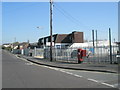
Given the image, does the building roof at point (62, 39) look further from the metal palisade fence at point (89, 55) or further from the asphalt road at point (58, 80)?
the asphalt road at point (58, 80)

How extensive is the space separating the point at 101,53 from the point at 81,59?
7.91 feet

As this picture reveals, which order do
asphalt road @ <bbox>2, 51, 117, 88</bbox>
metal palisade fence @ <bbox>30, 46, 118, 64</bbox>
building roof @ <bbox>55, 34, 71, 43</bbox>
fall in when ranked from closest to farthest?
asphalt road @ <bbox>2, 51, 117, 88</bbox> < metal palisade fence @ <bbox>30, 46, 118, 64</bbox> < building roof @ <bbox>55, 34, 71, 43</bbox>

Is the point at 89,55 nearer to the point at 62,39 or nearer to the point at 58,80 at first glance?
the point at 58,80

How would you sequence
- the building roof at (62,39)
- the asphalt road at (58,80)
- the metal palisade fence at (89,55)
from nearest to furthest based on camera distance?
the asphalt road at (58,80)
the metal palisade fence at (89,55)
the building roof at (62,39)

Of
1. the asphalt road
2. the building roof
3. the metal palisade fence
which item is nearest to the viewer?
the asphalt road

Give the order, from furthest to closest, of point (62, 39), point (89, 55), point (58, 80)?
point (62, 39) < point (89, 55) < point (58, 80)

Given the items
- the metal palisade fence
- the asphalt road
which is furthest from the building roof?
the asphalt road

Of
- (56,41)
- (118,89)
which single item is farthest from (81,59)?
(56,41)

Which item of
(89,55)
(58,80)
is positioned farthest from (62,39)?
(58,80)

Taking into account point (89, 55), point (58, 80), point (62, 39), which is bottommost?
point (58, 80)

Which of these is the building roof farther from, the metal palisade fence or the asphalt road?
the asphalt road

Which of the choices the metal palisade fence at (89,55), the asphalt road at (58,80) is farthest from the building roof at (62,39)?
the asphalt road at (58,80)

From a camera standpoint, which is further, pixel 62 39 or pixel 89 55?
pixel 62 39

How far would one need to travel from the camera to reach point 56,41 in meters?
87.3
